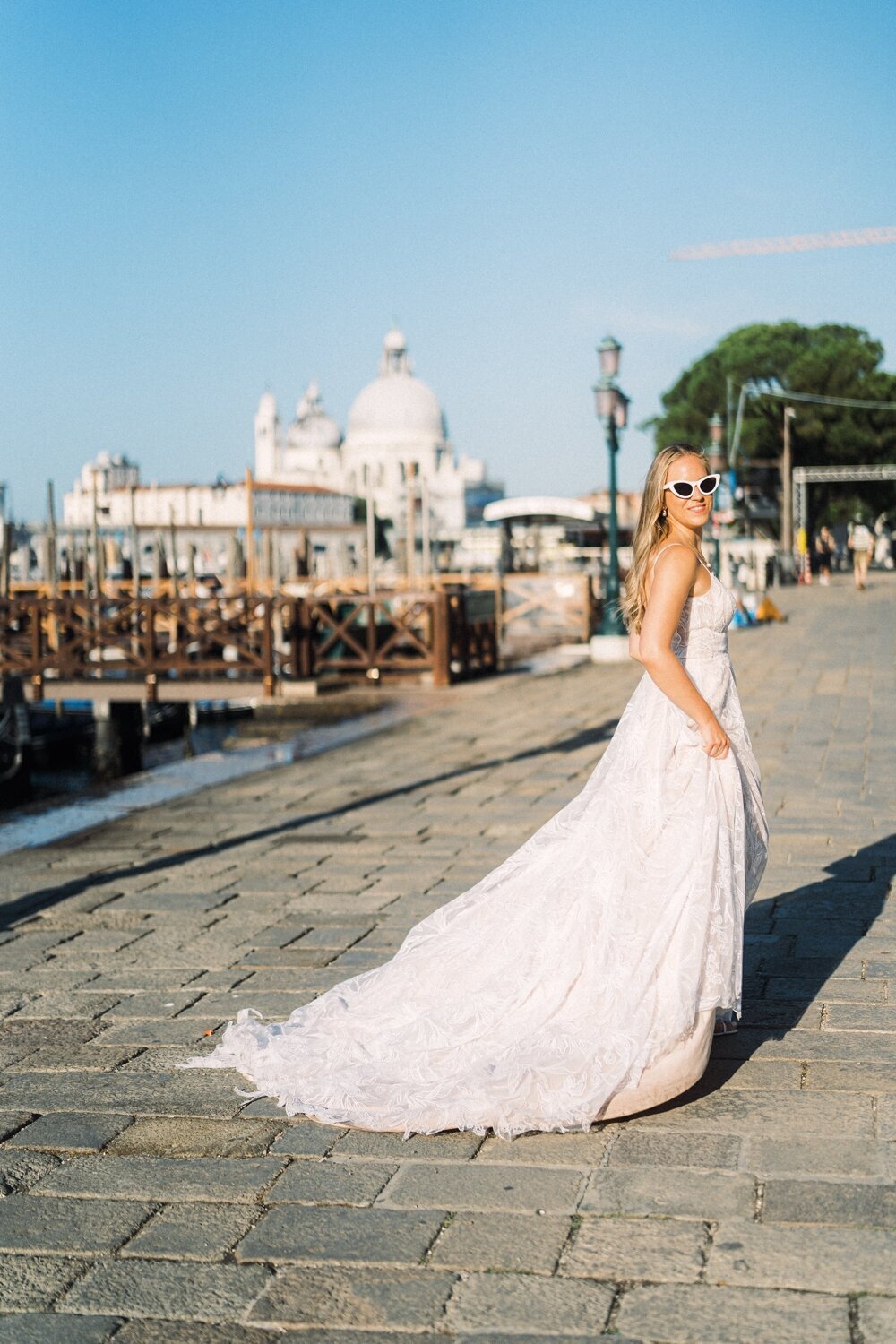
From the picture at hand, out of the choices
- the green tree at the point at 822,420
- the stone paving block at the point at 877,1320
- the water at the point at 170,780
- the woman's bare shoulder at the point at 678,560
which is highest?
the green tree at the point at 822,420

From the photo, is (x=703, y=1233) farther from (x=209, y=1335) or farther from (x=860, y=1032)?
(x=860, y=1032)

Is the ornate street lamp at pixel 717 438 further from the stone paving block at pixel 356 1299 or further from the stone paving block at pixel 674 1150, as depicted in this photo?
the stone paving block at pixel 356 1299

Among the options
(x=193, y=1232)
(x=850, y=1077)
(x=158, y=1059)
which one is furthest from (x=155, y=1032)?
(x=850, y=1077)

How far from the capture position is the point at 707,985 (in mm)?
3330

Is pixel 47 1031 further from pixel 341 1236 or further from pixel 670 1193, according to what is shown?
pixel 670 1193

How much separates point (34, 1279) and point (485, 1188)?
82cm

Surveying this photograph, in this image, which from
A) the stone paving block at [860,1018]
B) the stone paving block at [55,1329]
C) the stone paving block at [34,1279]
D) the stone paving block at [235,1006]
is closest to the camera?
the stone paving block at [55,1329]

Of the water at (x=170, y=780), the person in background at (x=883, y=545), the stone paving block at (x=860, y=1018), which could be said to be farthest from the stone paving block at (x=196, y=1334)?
the person in background at (x=883, y=545)

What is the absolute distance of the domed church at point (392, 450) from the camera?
112250 millimetres

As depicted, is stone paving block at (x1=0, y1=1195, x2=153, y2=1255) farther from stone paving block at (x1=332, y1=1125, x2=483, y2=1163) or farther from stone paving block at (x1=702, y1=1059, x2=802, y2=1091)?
stone paving block at (x1=702, y1=1059, x2=802, y2=1091)

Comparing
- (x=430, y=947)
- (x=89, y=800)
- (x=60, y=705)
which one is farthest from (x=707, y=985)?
(x=60, y=705)

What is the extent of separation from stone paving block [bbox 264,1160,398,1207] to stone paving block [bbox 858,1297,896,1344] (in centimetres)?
92

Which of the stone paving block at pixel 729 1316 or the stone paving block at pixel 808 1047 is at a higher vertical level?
the stone paving block at pixel 729 1316

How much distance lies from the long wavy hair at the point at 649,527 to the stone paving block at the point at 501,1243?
4.54 feet
